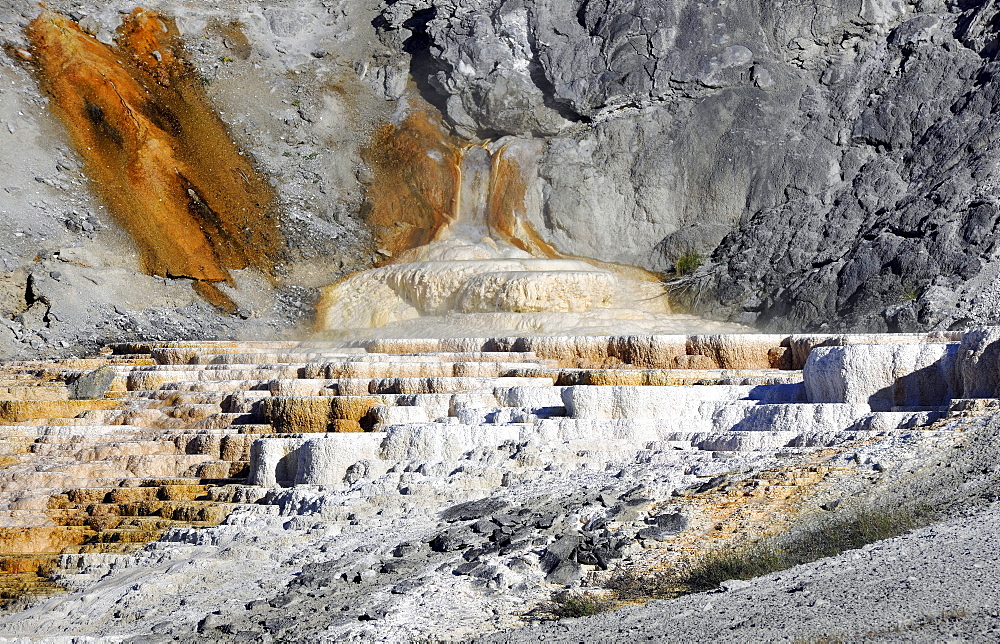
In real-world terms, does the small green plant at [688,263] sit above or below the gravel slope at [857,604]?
above

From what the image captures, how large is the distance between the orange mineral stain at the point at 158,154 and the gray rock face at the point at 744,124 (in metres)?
5.76

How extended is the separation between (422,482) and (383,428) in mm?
1506

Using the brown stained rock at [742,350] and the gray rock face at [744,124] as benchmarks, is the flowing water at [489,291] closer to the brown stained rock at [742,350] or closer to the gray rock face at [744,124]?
the gray rock face at [744,124]

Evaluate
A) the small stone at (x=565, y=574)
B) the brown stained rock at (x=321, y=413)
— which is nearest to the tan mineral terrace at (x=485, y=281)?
the brown stained rock at (x=321, y=413)

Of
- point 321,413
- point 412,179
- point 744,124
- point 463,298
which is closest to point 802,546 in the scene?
point 321,413

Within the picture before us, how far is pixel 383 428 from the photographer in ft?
34.2

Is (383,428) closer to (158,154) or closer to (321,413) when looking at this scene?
(321,413)

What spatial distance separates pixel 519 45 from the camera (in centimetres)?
2809

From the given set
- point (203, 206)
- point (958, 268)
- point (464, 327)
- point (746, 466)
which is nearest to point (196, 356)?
point (464, 327)

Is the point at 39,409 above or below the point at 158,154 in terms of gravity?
below

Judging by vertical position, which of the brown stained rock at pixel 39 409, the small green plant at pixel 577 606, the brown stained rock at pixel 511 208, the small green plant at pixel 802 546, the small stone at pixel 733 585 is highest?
the brown stained rock at pixel 511 208

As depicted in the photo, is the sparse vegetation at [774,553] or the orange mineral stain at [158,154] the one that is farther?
the orange mineral stain at [158,154]

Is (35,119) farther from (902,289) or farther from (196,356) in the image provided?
(902,289)

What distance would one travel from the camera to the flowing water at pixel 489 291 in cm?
2162
